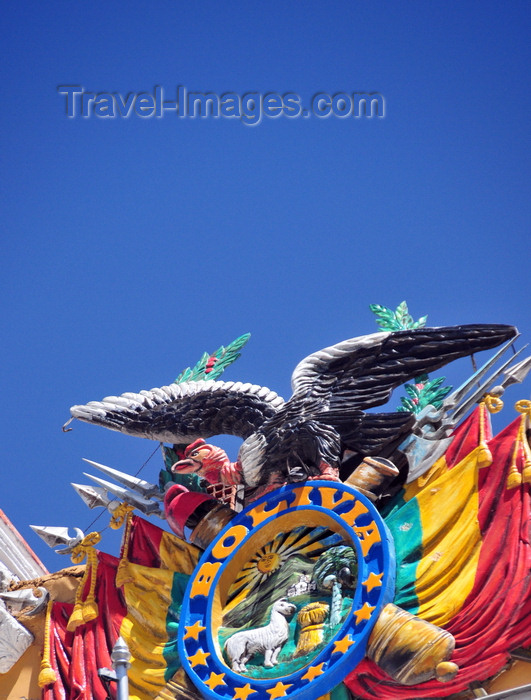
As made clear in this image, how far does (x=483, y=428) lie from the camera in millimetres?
11008

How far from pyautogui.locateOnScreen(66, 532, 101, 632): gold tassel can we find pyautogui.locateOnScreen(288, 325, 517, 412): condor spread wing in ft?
7.75

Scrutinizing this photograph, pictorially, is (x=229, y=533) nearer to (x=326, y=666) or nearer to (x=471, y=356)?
(x=326, y=666)

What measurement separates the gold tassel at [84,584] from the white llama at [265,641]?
5.11 feet

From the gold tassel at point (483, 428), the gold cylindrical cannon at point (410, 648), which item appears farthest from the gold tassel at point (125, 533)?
the gold tassel at point (483, 428)

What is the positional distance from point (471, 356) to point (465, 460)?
1.25m

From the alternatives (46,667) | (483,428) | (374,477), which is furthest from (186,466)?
(483,428)

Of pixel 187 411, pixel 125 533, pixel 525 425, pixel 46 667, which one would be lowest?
pixel 46 667

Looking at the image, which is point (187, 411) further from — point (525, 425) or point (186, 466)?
point (525, 425)

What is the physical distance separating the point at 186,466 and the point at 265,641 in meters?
2.27

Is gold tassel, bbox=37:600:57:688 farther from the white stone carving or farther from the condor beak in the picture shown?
the condor beak

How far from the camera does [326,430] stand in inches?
Result: 463

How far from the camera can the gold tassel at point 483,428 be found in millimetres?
10594

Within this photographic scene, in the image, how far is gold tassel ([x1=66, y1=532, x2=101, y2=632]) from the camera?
11805mm

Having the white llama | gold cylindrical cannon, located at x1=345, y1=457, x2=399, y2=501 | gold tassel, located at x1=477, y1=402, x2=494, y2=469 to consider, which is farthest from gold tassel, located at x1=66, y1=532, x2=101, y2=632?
gold tassel, located at x1=477, y1=402, x2=494, y2=469
